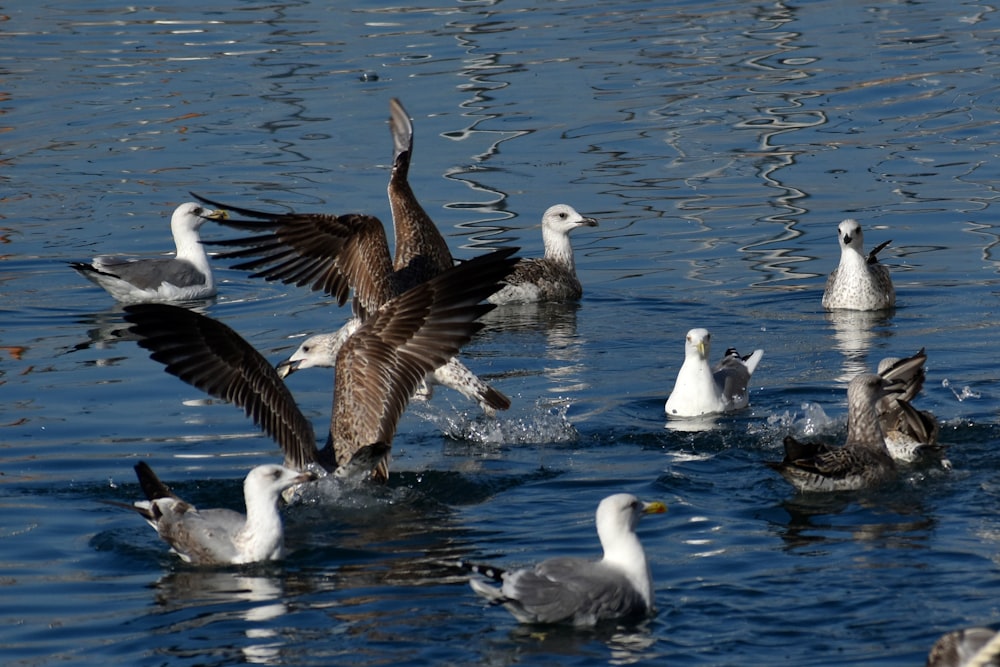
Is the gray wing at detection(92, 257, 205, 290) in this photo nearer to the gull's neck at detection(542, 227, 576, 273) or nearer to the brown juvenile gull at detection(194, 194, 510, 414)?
the brown juvenile gull at detection(194, 194, 510, 414)

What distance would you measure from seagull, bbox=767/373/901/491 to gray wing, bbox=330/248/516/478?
6.31ft

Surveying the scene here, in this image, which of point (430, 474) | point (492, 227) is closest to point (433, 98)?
point (492, 227)

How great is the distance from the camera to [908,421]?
9.56 m

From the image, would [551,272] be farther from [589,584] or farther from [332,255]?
[589,584]

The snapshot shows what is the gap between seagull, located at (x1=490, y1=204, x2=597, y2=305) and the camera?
14.4 metres

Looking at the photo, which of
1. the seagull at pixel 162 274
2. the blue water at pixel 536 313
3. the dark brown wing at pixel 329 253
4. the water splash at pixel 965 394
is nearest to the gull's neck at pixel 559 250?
the blue water at pixel 536 313

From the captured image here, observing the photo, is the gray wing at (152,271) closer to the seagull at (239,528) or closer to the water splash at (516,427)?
the water splash at (516,427)

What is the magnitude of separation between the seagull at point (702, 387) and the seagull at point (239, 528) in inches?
120

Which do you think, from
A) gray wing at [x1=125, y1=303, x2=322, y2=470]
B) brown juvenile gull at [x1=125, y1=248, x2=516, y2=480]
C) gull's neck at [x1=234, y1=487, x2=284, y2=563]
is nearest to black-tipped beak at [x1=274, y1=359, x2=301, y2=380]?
brown juvenile gull at [x1=125, y1=248, x2=516, y2=480]

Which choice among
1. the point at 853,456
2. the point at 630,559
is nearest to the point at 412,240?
the point at 853,456

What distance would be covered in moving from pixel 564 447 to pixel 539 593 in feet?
10.1

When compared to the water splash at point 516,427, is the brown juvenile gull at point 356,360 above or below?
above

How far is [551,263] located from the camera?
1472cm

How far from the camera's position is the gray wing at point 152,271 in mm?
14336
